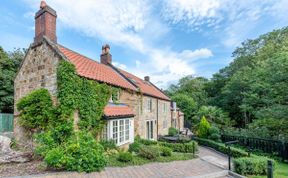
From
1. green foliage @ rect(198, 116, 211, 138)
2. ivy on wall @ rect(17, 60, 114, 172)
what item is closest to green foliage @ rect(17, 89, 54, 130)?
ivy on wall @ rect(17, 60, 114, 172)

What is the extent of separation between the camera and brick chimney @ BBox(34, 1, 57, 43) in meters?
12.5

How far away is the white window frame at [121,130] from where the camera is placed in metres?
12.7

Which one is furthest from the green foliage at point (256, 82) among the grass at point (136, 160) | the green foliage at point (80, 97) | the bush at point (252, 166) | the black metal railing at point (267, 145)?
the green foliage at point (80, 97)

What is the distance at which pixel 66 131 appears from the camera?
1033 centimetres

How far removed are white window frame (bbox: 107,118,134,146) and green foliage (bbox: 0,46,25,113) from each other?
22.7m

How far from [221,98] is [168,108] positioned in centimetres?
1578

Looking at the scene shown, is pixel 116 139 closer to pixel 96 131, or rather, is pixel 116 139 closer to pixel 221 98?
pixel 96 131

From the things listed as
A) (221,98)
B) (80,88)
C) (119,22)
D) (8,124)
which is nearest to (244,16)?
(119,22)

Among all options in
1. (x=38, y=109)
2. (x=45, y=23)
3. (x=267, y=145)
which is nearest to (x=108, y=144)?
(x=38, y=109)

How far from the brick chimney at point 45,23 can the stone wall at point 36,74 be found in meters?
0.74

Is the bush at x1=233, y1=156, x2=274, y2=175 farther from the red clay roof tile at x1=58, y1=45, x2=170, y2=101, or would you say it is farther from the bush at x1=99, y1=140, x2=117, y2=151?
the red clay roof tile at x1=58, y1=45, x2=170, y2=101

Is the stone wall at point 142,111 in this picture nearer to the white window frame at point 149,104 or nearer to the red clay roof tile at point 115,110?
the white window frame at point 149,104

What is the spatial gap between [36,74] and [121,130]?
7.07 meters

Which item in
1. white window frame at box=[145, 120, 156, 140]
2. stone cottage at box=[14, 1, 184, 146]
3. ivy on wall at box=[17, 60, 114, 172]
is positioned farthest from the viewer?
white window frame at box=[145, 120, 156, 140]
